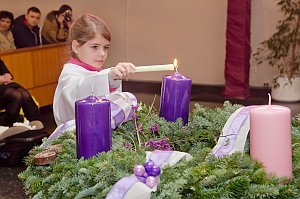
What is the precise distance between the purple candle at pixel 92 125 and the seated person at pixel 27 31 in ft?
16.4

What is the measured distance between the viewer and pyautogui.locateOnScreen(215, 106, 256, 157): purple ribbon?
1.31m

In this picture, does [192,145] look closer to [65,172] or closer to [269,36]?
[65,172]

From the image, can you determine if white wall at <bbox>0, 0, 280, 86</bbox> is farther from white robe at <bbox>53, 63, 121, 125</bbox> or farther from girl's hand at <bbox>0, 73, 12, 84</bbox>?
white robe at <bbox>53, 63, 121, 125</bbox>

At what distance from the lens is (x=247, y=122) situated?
1374mm

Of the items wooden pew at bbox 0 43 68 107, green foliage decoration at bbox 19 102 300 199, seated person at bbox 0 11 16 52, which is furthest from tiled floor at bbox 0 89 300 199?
seated person at bbox 0 11 16 52

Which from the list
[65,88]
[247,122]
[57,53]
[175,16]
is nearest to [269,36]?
[175,16]

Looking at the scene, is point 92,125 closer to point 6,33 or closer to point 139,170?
point 139,170

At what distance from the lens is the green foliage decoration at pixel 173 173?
1124mm

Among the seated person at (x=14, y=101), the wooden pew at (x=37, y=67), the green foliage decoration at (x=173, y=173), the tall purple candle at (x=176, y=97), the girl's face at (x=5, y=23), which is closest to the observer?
the green foliage decoration at (x=173, y=173)

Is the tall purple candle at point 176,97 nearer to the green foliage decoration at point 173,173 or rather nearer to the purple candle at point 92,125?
the green foliage decoration at point 173,173

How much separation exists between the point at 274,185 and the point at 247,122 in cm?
26

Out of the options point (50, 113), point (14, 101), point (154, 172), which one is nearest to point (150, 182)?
point (154, 172)

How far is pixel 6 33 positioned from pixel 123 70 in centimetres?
479

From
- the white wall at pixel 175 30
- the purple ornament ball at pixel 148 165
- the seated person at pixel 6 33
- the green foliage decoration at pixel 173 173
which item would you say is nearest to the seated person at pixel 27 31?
the seated person at pixel 6 33
